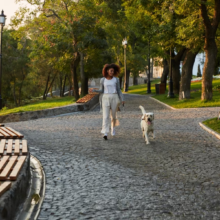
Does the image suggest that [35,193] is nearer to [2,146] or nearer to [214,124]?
[2,146]

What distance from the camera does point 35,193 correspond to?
18.9ft

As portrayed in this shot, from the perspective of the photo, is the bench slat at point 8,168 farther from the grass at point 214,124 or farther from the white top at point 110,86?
the grass at point 214,124

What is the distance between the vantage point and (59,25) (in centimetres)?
2845

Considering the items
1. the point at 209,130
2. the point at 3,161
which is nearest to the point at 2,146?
the point at 3,161

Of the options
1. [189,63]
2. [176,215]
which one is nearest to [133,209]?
[176,215]

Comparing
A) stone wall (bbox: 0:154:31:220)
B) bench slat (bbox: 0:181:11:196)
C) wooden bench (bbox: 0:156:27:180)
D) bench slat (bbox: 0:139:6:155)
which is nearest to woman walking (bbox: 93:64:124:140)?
bench slat (bbox: 0:139:6:155)

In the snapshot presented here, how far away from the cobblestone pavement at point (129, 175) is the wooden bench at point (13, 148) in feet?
1.71

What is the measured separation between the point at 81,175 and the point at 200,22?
17.7 m

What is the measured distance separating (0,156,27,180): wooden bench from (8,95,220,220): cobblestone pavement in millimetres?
512

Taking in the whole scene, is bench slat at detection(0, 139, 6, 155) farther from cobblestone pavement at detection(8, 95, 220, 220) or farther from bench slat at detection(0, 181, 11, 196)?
bench slat at detection(0, 181, 11, 196)

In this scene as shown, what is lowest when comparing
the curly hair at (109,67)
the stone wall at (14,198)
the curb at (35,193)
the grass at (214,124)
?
the grass at (214,124)

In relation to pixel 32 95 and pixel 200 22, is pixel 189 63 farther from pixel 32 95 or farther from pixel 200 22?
pixel 32 95

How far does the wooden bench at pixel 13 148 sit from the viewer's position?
689 cm

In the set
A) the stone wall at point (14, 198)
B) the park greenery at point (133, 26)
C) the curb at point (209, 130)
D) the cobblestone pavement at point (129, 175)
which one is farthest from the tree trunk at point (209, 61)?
the stone wall at point (14, 198)
